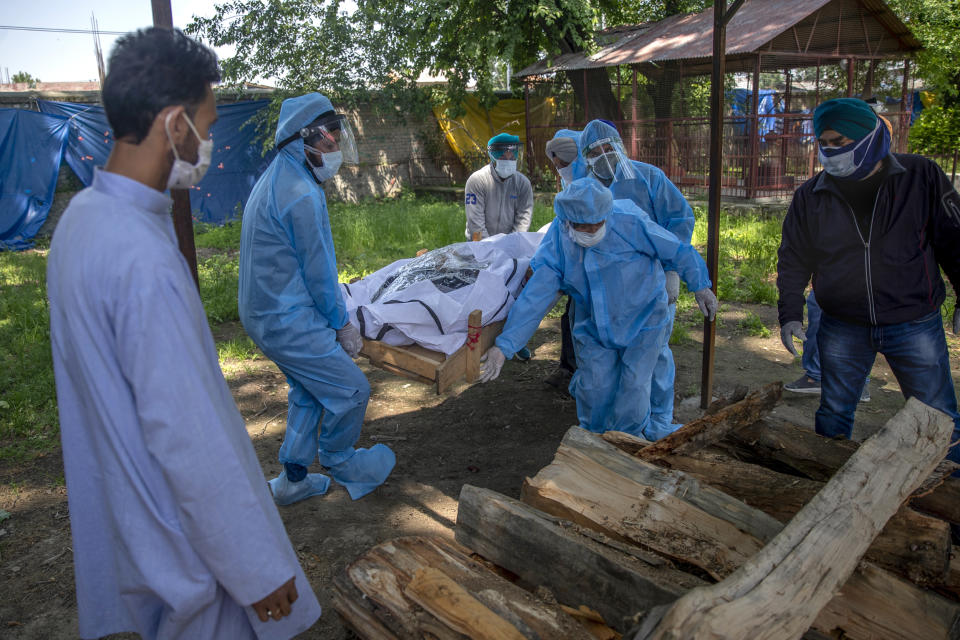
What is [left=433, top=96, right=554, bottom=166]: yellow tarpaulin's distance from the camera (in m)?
16.8

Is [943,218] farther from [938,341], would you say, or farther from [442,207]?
[442,207]

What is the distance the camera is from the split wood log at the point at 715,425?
2.77m

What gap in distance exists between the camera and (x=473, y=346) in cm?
347

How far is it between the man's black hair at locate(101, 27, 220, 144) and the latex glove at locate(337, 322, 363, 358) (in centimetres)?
201

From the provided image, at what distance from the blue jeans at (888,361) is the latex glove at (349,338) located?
221cm

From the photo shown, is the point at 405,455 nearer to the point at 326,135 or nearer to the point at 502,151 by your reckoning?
the point at 326,135

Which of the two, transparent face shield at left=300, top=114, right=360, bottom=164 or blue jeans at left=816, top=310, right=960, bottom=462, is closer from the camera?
blue jeans at left=816, top=310, right=960, bottom=462

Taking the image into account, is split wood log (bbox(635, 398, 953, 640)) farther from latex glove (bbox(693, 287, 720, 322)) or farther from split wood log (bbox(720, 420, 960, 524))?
latex glove (bbox(693, 287, 720, 322))

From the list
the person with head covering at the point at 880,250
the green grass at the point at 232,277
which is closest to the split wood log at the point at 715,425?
the person with head covering at the point at 880,250

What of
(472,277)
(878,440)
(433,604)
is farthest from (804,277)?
(433,604)

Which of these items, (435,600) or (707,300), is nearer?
(435,600)

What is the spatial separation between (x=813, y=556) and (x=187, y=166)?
174 cm

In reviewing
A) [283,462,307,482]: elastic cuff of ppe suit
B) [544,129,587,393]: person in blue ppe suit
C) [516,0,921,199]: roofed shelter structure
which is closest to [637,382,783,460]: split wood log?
[283,462,307,482]: elastic cuff of ppe suit

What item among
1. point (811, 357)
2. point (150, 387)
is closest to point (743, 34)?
point (811, 357)
